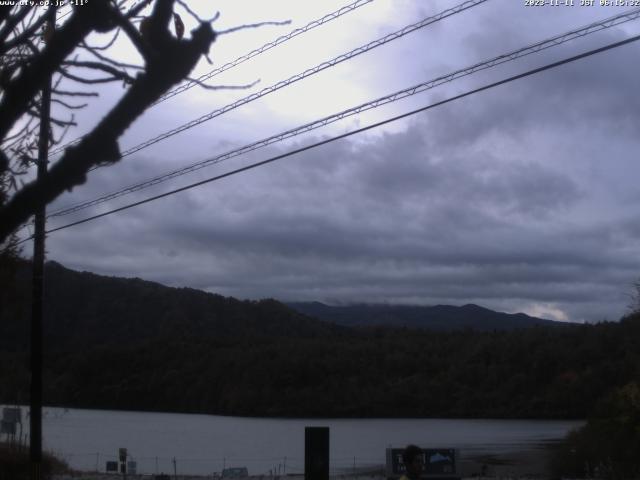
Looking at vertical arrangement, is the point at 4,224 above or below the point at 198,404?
above

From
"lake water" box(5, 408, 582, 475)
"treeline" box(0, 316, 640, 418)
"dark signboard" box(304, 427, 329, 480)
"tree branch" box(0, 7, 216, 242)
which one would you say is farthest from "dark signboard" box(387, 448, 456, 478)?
"treeline" box(0, 316, 640, 418)

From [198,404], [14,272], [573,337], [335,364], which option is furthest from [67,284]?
[14,272]

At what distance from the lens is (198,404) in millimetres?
112250

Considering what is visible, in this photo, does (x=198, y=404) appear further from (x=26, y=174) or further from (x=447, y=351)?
(x=26, y=174)

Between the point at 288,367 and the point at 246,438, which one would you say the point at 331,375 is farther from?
the point at 246,438

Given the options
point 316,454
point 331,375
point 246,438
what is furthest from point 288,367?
point 316,454

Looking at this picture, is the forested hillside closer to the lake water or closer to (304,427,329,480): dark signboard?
the lake water

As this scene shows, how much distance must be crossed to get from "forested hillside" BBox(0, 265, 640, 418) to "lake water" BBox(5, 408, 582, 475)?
4.36m

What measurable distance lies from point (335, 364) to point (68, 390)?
1206 inches

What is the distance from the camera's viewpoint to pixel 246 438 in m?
72.6

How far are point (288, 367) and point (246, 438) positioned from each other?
37.7 meters

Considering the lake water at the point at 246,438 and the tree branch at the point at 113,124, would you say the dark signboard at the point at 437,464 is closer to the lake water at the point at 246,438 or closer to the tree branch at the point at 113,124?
the tree branch at the point at 113,124

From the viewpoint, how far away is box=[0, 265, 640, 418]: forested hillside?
97.4 metres

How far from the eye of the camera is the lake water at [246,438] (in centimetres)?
5388
